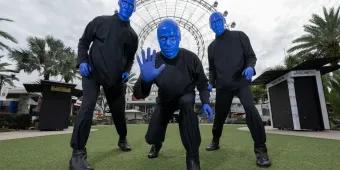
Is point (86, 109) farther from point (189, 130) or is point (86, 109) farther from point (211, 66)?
point (211, 66)

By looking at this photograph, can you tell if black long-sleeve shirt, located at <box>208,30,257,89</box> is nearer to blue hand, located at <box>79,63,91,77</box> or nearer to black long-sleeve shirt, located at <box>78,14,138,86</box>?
black long-sleeve shirt, located at <box>78,14,138,86</box>

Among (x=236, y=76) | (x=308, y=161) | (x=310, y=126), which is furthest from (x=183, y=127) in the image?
(x=310, y=126)

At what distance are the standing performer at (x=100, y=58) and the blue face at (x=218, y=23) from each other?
1.17 meters

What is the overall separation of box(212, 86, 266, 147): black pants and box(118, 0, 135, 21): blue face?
1.55 metres

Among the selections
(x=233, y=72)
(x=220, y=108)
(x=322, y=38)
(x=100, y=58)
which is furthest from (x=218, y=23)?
(x=322, y=38)

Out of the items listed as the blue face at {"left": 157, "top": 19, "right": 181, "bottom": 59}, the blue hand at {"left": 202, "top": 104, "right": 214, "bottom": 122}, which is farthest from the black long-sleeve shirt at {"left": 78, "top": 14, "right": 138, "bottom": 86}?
the blue hand at {"left": 202, "top": 104, "right": 214, "bottom": 122}

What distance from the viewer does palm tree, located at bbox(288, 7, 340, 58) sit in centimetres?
2225

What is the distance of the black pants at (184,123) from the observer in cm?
235

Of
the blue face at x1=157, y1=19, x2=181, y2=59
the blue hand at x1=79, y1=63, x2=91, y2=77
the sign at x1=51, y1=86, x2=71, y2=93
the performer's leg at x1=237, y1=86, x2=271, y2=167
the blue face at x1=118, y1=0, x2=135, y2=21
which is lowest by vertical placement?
the performer's leg at x1=237, y1=86, x2=271, y2=167

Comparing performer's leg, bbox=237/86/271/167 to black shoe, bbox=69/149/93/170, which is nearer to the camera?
black shoe, bbox=69/149/93/170

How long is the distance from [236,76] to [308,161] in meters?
1.28

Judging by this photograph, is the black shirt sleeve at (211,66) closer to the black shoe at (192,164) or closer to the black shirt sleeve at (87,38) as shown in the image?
the black shirt sleeve at (87,38)

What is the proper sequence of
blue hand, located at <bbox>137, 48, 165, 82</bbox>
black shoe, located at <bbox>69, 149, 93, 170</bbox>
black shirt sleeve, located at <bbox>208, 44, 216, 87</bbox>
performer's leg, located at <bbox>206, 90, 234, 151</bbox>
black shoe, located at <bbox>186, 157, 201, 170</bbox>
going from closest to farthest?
blue hand, located at <bbox>137, 48, 165, 82</bbox> → black shoe, located at <bbox>186, 157, 201, 170</bbox> → black shoe, located at <bbox>69, 149, 93, 170</bbox> → performer's leg, located at <bbox>206, 90, 234, 151</bbox> → black shirt sleeve, located at <bbox>208, 44, 216, 87</bbox>

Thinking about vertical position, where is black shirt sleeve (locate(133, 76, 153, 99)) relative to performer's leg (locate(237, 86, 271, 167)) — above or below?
above
